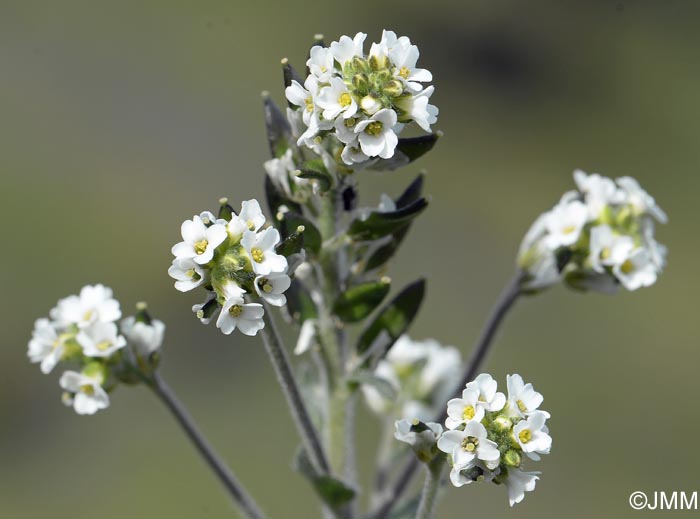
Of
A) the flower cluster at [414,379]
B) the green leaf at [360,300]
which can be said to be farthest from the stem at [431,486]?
the flower cluster at [414,379]

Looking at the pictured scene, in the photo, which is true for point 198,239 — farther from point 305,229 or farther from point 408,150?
point 408,150

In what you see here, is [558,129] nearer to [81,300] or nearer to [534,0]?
[534,0]

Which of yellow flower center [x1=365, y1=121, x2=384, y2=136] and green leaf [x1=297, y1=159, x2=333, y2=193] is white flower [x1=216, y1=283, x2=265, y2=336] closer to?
green leaf [x1=297, y1=159, x2=333, y2=193]

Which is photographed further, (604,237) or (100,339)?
(604,237)

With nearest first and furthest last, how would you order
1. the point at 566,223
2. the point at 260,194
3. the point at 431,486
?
the point at 431,486 → the point at 566,223 → the point at 260,194

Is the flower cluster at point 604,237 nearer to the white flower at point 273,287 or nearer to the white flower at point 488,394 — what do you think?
the white flower at point 488,394

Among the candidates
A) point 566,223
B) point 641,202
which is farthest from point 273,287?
point 641,202
